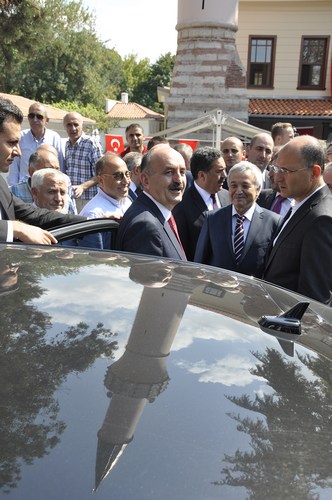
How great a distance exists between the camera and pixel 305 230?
120 inches

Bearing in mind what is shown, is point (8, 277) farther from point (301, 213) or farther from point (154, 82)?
point (154, 82)

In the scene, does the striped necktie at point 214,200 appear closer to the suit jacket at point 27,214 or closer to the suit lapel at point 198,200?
the suit lapel at point 198,200

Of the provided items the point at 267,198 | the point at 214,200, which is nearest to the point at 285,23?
the point at 267,198

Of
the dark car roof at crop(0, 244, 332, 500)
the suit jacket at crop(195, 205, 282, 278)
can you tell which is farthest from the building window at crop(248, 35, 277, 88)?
the dark car roof at crop(0, 244, 332, 500)

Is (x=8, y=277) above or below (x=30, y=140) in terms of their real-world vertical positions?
below

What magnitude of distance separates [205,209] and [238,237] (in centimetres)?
90

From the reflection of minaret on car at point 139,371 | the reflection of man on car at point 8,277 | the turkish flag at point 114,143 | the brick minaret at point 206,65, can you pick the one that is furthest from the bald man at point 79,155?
the brick minaret at point 206,65

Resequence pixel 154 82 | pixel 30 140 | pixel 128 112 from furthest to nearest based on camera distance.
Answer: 1. pixel 154 82
2. pixel 128 112
3. pixel 30 140

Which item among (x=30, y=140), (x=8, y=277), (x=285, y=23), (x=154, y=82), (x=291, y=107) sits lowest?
(x=8, y=277)

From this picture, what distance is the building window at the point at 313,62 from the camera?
24.3 m

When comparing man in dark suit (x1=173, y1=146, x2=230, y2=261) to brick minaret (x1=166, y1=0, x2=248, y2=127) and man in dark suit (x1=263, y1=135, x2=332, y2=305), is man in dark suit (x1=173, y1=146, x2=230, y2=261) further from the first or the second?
brick minaret (x1=166, y1=0, x2=248, y2=127)

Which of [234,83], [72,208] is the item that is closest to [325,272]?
[72,208]

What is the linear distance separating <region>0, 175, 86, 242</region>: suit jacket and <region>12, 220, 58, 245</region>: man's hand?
70cm

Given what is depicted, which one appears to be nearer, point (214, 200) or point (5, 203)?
point (5, 203)
